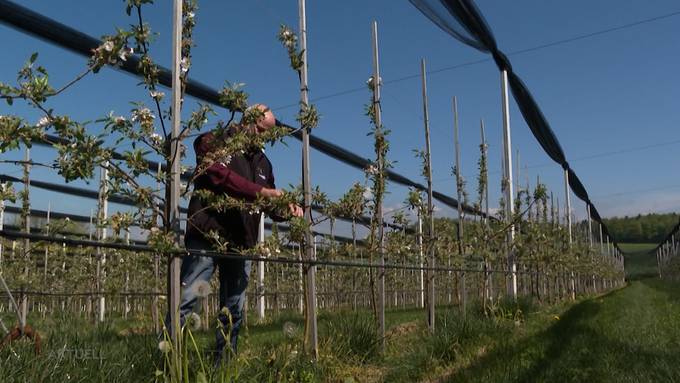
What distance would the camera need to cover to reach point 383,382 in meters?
3.51

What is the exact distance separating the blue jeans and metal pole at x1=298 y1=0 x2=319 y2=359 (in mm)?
500

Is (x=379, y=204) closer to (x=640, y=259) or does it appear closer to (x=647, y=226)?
(x=647, y=226)

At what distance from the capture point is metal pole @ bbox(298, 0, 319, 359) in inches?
141

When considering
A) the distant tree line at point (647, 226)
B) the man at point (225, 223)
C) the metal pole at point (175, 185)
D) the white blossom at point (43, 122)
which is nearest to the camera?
the white blossom at point (43, 122)

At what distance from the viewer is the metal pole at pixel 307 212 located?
3572 millimetres

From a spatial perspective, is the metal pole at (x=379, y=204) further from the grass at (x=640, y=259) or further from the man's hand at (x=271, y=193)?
the grass at (x=640, y=259)

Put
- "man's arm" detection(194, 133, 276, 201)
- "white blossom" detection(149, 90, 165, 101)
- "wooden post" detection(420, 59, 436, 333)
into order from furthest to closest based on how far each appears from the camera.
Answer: "wooden post" detection(420, 59, 436, 333) < "man's arm" detection(194, 133, 276, 201) < "white blossom" detection(149, 90, 165, 101)

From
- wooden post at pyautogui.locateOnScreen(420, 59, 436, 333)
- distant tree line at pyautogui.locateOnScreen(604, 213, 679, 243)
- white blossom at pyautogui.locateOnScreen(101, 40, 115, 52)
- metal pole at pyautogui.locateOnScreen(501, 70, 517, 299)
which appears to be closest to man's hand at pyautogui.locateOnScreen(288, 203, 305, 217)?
white blossom at pyautogui.locateOnScreen(101, 40, 115, 52)

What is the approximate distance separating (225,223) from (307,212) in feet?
2.97

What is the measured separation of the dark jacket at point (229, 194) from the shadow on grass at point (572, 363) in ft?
4.68

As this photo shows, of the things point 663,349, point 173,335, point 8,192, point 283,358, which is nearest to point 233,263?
point 283,358

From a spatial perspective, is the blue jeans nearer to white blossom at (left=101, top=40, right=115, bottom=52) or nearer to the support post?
the support post

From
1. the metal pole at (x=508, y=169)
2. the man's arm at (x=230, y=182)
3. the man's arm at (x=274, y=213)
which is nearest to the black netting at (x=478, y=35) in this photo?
the metal pole at (x=508, y=169)

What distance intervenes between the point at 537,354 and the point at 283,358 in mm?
1759
